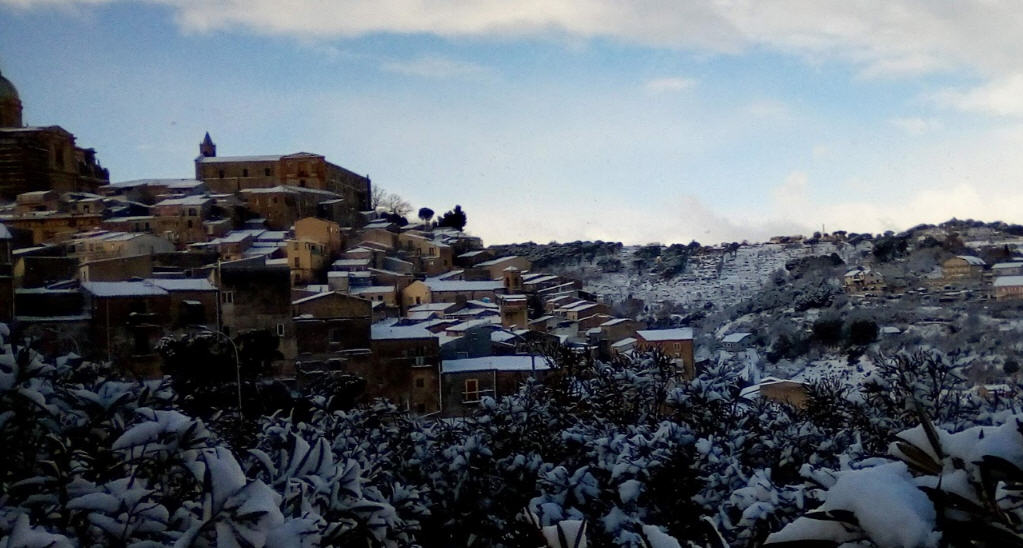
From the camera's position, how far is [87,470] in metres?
2.92

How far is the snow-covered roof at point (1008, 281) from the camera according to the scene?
4684 cm

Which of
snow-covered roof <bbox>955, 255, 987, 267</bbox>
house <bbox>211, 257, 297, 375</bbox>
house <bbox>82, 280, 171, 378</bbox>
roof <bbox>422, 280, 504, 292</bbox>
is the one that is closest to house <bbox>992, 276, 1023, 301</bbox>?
snow-covered roof <bbox>955, 255, 987, 267</bbox>

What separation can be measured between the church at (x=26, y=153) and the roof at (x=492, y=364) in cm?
3351

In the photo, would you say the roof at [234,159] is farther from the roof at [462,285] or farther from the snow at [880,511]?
the snow at [880,511]

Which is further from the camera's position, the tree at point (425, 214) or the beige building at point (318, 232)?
the tree at point (425, 214)

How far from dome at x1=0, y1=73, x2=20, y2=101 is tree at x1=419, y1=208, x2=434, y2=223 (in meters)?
31.2

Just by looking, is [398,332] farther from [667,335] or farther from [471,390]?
[667,335]

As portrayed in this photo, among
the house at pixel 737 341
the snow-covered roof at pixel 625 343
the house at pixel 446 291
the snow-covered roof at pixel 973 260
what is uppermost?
the snow-covered roof at pixel 973 260

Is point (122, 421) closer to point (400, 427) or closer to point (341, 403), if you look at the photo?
point (400, 427)

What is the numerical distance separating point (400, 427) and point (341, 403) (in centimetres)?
1261

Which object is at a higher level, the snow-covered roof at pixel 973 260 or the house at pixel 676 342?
the snow-covered roof at pixel 973 260

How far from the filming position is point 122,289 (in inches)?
978

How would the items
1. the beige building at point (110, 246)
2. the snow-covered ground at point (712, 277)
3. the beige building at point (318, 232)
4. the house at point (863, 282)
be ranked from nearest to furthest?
the beige building at point (110, 246)
the beige building at point (318, 232)
the house at point (863, 282)
the snow-covered ground at point (712, 277)

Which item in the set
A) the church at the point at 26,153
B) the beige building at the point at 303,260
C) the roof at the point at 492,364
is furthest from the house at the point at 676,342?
the church at the point at 26,153
